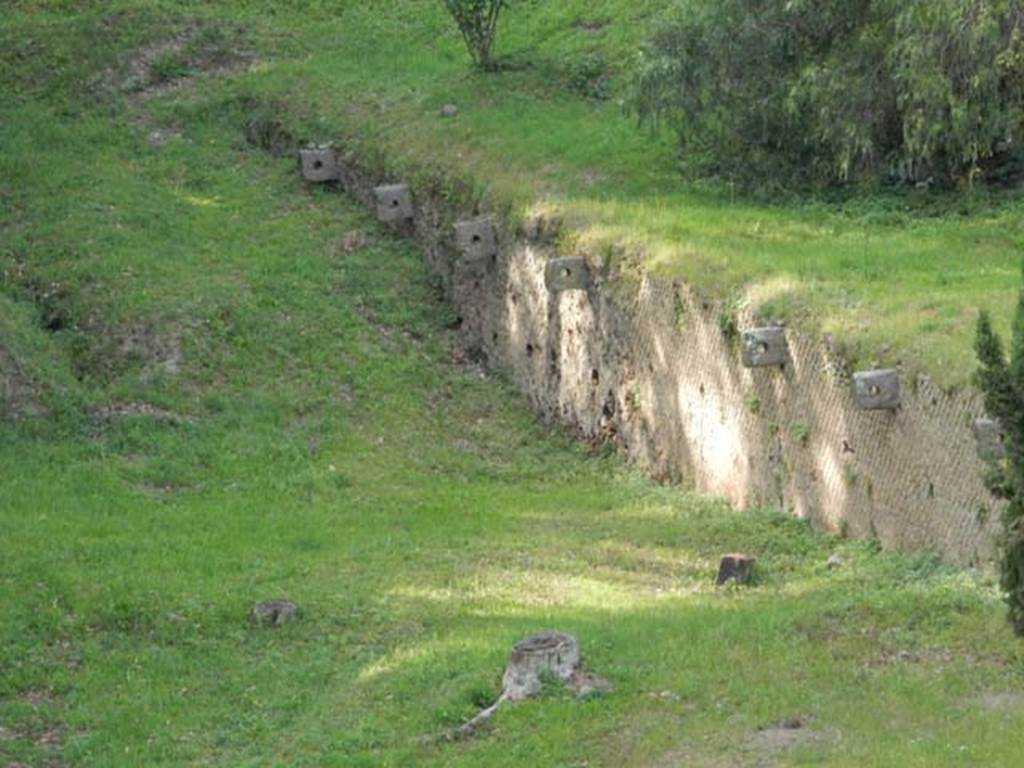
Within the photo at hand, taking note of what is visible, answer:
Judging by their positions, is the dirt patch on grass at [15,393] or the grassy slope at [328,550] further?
the dirt patch on grass at [15,393]

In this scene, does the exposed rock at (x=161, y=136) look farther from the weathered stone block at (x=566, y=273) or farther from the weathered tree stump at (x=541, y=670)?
the weathered tree stump at (x=541, y=670)

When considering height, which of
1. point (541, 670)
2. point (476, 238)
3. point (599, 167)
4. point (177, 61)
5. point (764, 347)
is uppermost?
point (177, 61)

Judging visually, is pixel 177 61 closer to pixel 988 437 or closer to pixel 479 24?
pixel 479 24

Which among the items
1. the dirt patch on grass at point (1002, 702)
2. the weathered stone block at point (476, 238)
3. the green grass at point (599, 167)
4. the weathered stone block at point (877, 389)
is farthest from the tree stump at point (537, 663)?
the weathered stone block at point (476, 238)

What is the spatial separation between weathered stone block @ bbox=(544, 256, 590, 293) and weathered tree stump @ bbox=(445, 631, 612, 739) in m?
8.48

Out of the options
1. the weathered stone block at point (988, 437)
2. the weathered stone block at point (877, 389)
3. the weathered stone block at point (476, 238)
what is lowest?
the weathered stone block at point (988, 437)

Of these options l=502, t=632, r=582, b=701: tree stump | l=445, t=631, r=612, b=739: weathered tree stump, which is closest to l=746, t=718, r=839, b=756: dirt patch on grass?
l=445, t=631, r=612, b=739: weathered tree stump

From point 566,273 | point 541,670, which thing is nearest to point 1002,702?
point 541,670

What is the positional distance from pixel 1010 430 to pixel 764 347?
6.78 m

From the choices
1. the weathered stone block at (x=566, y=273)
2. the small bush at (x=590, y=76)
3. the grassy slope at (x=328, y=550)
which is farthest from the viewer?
the small bush at (x=590, y=76)

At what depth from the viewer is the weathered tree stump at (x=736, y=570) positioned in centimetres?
1659

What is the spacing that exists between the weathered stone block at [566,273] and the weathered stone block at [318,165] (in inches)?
259

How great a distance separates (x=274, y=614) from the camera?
16.1 m

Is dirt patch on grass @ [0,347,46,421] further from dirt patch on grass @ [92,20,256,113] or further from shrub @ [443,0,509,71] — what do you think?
shrub @ [443,0,509,71]
